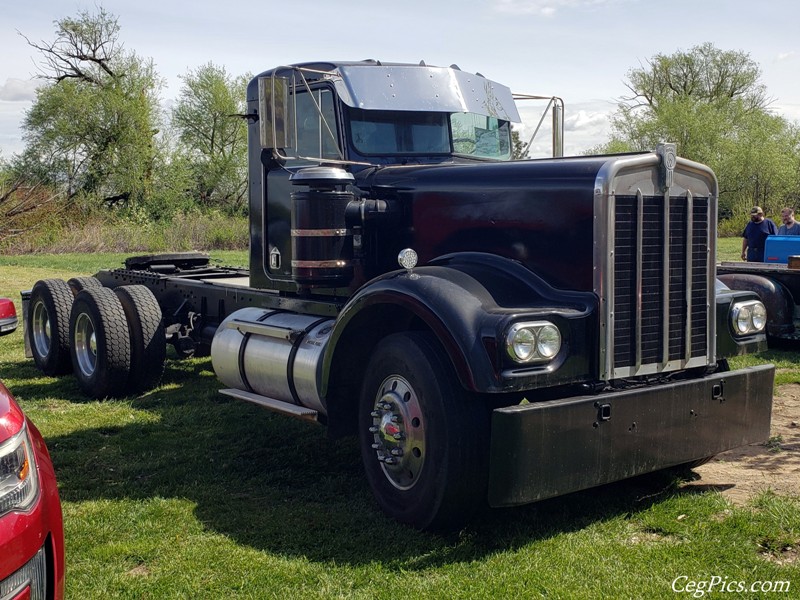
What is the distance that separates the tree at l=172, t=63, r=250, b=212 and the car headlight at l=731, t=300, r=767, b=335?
45.1 metres

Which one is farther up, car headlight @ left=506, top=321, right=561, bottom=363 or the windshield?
the windshield

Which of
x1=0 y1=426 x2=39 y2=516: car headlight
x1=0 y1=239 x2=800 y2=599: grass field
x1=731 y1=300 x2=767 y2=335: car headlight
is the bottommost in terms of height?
x1=0 y1=239 x2=800 y2=599: grass field

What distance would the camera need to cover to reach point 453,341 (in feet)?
13.9

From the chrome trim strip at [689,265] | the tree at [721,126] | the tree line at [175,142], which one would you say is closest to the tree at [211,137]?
the tree line at [175,142]

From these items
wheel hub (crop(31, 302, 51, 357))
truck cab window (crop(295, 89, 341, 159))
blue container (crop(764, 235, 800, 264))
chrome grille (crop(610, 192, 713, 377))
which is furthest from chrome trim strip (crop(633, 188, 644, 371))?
blue container (crop(764, 235, 800, 264))

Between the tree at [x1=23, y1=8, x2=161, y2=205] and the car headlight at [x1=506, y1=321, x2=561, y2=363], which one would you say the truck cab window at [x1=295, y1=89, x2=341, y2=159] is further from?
the tree at [x1=23, y1=8, x2=161, y2=205]

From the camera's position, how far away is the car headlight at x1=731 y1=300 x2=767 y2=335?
207 inches

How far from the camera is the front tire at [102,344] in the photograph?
7.77m

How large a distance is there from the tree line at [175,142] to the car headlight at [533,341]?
37908 mm

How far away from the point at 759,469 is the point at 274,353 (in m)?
3.14

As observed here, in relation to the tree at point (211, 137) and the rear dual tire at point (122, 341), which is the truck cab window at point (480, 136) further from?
the tree at point (211, 137)

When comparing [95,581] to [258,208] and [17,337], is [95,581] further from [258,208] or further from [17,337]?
[17,337]

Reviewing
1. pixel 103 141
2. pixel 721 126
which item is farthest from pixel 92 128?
pixel 721 126

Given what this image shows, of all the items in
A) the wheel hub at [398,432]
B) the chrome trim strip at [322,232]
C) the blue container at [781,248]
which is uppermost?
the chrome trim strip at [322,232]
